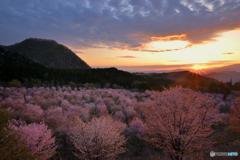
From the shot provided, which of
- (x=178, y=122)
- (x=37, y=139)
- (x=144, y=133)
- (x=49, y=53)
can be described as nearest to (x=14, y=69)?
(x=144, y=133)

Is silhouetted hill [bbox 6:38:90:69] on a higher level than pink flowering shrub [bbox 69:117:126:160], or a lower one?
higher

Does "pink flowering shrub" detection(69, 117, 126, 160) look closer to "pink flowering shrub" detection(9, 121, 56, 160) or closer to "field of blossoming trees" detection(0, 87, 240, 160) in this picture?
"field of blossoming trees" detection(0, 87, 240, 160)

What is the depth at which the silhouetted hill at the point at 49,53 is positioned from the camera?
147438 mm

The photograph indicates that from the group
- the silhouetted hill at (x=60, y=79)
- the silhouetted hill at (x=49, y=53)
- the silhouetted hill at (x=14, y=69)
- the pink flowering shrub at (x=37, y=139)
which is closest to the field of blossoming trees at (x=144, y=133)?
the pink flowering shrub at (x=37, y=139)

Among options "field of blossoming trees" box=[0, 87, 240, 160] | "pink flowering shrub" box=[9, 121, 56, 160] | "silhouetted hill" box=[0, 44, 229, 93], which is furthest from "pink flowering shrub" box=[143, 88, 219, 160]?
"silhouetted hill" box=[0, 44, 229, 93]

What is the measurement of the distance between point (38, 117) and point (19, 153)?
60.1 feet

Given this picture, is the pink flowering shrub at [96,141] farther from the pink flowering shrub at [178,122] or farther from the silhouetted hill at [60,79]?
the silhouetted hill at [60,79]

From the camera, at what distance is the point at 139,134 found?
29.5 meters

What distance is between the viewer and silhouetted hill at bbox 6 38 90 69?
147438mm

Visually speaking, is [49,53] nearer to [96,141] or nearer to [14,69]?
[14,69]

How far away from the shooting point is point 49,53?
15625 cm

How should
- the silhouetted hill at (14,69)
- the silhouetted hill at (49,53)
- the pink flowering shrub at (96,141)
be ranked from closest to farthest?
the pink flowering shrub at (96,141) → the silhouetted hill at (14,69) → the silhouetted hill at (49,53)

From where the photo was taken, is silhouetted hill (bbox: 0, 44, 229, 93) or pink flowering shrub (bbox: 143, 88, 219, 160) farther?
silhouetted hill (bbox: 0, 44, 229, 93)

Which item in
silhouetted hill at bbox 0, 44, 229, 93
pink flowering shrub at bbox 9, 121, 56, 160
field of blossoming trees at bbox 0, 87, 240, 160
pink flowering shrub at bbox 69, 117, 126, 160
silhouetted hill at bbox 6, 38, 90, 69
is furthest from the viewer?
silhouetted hill at bbox 6, 38, 90, 69
